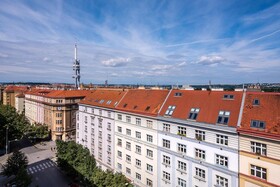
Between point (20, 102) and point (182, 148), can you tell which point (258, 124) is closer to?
point (182, 148)

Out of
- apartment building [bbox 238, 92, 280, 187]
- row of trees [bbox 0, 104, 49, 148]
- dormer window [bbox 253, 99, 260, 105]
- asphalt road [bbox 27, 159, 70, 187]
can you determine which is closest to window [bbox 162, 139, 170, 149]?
apartment building [bbox 238, 92, 280, 187]

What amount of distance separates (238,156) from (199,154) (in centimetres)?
557

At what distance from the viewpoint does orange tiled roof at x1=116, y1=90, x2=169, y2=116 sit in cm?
3753

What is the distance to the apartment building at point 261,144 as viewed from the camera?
22.0 m

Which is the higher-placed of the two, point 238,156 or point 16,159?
point 238,156

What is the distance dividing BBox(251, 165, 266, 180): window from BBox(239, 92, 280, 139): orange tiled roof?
411 cm

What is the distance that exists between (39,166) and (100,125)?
21.9 m

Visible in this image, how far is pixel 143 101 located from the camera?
41219mm

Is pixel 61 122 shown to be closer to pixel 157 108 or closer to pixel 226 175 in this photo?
pixel 157 108

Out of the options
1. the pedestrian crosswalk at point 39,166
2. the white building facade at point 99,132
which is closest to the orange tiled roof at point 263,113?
the white building facade at point 99,132

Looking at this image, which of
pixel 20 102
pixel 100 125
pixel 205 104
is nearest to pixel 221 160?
pixel 205 104

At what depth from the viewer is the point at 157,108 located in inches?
1447

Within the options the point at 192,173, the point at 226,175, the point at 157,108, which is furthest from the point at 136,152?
the point at 226,175

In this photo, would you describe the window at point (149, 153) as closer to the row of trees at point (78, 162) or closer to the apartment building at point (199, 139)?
the apartment building at point (199, 139)
